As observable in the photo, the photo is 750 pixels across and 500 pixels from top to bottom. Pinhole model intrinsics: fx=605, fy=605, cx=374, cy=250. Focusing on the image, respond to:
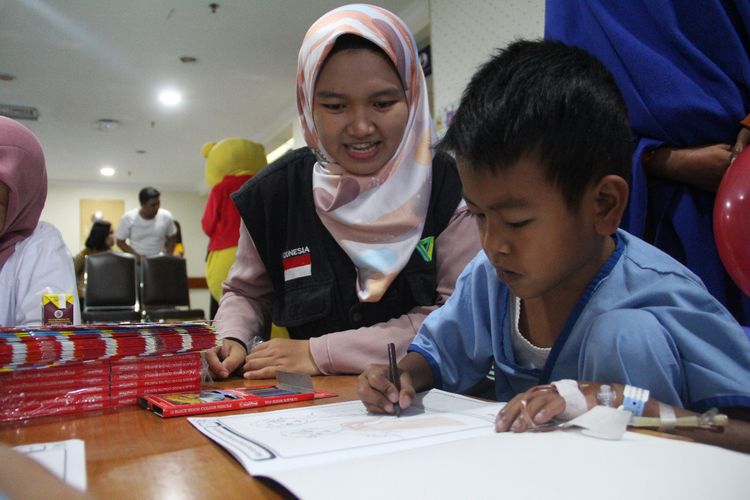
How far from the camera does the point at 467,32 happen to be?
3.19m

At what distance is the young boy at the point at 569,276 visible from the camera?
618 mm

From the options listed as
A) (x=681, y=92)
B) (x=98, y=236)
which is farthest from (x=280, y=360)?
(x=98, y=236)

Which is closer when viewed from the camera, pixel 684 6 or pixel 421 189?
pixel 684 6

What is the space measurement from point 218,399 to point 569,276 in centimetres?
47

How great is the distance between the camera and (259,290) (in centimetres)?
133

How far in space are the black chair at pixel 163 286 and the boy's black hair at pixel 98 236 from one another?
0.98 metres

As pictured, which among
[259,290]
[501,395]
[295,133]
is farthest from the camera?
[295,133]

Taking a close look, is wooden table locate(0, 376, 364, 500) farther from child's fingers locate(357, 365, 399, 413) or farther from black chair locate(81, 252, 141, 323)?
black chair locate(81, 252, 141, 323)

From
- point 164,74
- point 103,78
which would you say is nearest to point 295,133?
point 164,74

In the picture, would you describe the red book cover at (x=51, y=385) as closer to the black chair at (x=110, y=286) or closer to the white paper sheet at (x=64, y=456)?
the white paper sheet at (x=64, y=456)

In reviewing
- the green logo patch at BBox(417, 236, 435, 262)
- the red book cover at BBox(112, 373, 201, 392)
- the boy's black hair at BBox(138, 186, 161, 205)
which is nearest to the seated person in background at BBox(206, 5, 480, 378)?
the green logo patch at BBox(417, 236, 435, 262)

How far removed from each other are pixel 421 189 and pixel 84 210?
10470 millimetres

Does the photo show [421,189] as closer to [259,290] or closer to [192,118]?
[259,290]

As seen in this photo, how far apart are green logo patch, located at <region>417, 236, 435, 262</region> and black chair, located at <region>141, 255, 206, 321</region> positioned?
4.32m
